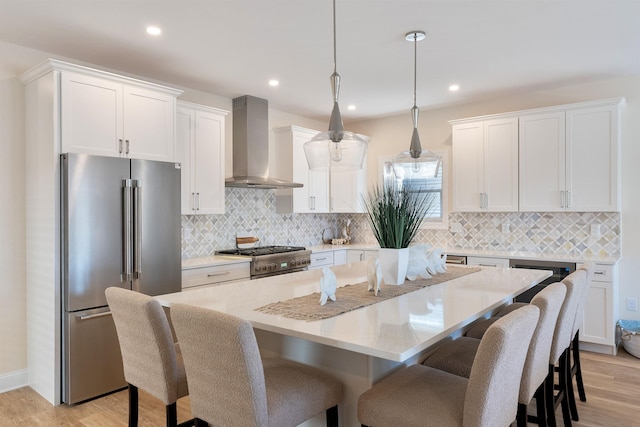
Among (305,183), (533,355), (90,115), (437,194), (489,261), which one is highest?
(90,115)

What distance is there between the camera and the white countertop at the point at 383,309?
147 centimetres

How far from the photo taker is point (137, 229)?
324 cm

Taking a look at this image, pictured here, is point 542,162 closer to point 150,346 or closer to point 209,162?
point 209,162

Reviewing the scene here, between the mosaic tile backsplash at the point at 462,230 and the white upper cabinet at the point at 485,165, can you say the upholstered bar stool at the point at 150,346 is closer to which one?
the mosaic tile backsplash at the point at 462,230

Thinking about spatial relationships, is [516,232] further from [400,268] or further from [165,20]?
[165,20]

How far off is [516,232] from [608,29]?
93.8 inches

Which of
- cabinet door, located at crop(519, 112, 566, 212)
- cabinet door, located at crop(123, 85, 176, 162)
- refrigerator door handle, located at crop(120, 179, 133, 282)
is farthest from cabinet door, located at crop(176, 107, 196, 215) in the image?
cabinet door, located at crop(519, 112, 566, 212)

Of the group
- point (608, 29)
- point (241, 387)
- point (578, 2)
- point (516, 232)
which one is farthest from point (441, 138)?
point (241, 387)

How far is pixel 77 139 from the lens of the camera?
3021 millimetres

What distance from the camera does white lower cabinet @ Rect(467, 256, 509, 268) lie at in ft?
14.2

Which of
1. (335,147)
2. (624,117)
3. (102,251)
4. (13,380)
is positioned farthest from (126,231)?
(624,117)

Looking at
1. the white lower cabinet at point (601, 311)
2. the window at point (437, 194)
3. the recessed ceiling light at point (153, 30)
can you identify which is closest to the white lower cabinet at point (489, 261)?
the white lower cabinet at point (601, 311)

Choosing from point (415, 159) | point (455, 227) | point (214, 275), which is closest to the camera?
point (415, 159)

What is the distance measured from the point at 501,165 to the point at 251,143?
2.72 m
